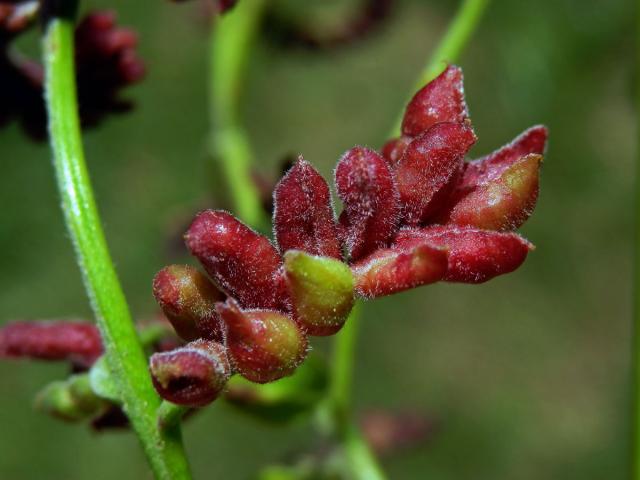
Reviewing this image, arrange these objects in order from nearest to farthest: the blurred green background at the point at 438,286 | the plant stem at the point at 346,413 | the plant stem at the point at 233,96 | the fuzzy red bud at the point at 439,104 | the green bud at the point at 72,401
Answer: the fuzzy red bud at the point at 439,104
the green bud at the point at 72,401
the plant stem at the point at 346,413
the plant stem at the point at 233,96
the blurred green background at the point at 438,286

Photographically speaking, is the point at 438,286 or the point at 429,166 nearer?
the point at 429,166

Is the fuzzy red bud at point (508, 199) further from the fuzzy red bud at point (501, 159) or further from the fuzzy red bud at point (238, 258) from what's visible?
the fuzzy red bud at point (238, 258)

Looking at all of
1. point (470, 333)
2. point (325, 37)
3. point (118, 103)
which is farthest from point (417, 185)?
point (470, 333)

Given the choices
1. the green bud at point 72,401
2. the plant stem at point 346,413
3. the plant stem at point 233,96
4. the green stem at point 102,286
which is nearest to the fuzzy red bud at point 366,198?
the green stem at point 102,286

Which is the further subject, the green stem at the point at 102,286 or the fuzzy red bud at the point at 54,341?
the fuzzy red bud at the point at 54,341

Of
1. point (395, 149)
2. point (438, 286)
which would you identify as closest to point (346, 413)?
point (395, 149)

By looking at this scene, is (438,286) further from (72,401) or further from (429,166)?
(429,166)

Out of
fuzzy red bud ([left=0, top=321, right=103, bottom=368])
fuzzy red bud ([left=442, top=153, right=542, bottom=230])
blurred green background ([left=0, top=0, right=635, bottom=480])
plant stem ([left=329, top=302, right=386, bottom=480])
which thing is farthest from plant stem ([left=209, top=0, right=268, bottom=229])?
blurred green background ([left=0, top=0, right=635, bottom=480])
